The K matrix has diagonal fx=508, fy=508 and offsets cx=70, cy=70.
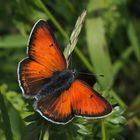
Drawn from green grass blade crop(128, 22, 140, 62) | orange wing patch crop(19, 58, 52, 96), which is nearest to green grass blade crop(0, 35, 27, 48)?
green grass blade crop(128, 22, 140, 62)

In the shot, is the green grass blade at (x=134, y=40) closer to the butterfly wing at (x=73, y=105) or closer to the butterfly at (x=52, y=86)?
the butterfly at (x=52, y=86)

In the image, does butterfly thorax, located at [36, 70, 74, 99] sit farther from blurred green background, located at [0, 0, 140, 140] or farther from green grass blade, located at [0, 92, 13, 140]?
blurred green background, located at [0, 0, 140, 140]

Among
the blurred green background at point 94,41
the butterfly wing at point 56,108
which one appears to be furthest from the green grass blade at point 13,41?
the butterfly wing at point 56,108

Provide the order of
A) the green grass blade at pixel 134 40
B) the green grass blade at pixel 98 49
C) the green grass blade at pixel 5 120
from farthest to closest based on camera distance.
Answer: the green grass blade at pixel 134 40 < the green grass blade at pixel 98 49 < the green grass blade at pixel 5 120

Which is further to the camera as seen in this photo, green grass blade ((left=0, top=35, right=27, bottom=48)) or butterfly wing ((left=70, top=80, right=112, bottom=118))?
green grass blade ((left=0, top=35, right=27, bottom=48))

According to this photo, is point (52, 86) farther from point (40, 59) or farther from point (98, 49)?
point (98, 49)

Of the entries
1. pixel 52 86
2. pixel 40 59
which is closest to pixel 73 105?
pixel 52 86

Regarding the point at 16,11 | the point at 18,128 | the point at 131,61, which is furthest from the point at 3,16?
the point at 18,128

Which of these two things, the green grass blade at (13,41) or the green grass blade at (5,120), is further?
the green grass blade at (13,41)
